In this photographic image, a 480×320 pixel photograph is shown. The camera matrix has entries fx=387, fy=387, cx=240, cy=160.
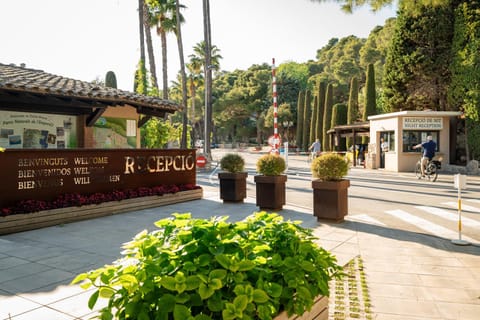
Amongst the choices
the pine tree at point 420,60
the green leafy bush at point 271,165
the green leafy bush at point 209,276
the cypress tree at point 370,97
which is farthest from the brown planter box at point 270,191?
the cypress tree at point 370,97

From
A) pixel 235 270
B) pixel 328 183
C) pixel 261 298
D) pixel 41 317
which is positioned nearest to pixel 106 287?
pixel 235 270

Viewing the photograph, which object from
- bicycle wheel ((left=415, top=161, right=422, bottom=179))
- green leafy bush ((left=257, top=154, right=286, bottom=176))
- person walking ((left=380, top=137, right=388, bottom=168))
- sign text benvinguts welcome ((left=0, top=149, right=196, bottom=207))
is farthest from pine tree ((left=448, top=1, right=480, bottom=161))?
sign text benvinguts welcome ((left=0, top=149, right=196, bottom=207))

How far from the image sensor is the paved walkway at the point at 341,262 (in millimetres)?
3779

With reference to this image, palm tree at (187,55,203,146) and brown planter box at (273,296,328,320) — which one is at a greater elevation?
palm tree at (187,55,203,146)

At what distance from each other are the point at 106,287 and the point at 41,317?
2.14 metres

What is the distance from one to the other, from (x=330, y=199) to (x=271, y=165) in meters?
1.87

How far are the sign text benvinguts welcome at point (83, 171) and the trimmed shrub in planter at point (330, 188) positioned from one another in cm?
482

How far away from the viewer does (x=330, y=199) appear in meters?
7.84

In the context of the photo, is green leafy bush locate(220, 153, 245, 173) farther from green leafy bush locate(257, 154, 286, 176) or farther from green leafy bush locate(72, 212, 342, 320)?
green leafy bush locate(72, 212, 342, 320)

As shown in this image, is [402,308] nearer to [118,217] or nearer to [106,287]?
[106,287]

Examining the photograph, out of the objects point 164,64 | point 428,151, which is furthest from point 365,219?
point 164,64

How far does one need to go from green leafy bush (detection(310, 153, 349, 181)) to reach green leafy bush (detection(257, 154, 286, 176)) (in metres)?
1.37

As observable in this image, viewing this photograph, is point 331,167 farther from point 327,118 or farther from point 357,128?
point 327,118

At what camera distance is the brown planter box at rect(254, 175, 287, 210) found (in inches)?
359
